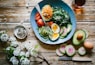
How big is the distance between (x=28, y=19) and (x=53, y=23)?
0.15 m

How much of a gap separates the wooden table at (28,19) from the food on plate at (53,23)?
0.06 meters

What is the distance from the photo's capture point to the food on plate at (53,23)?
1697 millimetres

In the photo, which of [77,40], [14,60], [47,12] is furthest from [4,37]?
[77,40]

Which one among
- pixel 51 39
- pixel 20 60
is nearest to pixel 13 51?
pixel 20 60

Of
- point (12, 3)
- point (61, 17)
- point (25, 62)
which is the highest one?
point (12, 3)

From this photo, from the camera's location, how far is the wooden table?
1.71 meters

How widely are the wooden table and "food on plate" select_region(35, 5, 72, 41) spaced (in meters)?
0.06

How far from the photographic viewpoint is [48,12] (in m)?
1.70

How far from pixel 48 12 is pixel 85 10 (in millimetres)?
218

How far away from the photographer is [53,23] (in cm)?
171

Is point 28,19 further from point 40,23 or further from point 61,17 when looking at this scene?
point 61,17

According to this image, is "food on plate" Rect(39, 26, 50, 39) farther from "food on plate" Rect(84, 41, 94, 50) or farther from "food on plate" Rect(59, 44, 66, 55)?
"food on plate" Rect(84, 41, 94, 50)

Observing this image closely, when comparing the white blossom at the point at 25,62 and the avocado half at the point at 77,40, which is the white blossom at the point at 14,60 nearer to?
the white blossom at the point at 25,62

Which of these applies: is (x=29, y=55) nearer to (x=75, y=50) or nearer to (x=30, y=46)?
(x=30, y=46)
